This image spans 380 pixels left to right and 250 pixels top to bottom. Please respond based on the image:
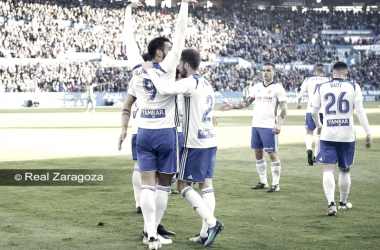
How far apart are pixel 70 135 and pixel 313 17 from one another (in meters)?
61.1

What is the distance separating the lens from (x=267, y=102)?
498 inches

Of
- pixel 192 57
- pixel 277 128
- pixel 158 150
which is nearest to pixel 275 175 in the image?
pixel 277 128

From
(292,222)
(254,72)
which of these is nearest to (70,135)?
(292,222)

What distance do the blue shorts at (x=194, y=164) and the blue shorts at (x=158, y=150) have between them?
1.14 feet

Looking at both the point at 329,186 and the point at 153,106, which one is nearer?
the point at 153,106

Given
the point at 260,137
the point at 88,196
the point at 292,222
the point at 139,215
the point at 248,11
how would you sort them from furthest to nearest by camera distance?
the point at 248,11
the point at 260,137
the point at 88,196
the point at 139,215
the point at 292,222

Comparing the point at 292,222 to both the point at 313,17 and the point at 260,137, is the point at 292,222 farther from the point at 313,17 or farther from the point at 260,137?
the point at 313,17

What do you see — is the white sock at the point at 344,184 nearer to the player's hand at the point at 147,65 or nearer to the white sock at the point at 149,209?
the white sock at the point at 149,209

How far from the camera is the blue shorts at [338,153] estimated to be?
383 inches

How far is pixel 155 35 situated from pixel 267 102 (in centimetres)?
5435

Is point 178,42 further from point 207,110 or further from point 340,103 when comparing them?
point 340,103

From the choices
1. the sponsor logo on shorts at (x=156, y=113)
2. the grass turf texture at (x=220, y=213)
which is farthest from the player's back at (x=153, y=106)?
the grass turf texture at (x=220, y=213)

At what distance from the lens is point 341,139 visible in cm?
970

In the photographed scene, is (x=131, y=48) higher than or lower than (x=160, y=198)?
higher
